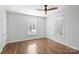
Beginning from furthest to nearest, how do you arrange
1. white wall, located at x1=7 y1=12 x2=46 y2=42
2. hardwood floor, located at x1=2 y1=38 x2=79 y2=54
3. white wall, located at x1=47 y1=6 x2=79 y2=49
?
white wall, located at x1=7 y1=12 x2=46 y2=42, white wall, located at x1=47 y1=6 x2=79 y2=49, hardwood floor, located at x1=2 y1=38 x2=79 y2=54

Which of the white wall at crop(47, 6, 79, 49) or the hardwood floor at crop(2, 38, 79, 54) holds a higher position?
the white wall at crop(47, 6, 79, 49)

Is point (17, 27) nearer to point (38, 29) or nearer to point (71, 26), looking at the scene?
point (38, 29)

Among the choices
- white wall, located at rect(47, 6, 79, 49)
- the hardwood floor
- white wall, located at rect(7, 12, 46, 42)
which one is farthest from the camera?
white wall, located at rect(7, 12, 46, 42)

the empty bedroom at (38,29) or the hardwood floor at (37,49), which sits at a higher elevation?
the empty bedroom at (38,29)

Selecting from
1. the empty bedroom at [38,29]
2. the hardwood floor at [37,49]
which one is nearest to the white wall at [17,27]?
the empty bedroom at [38,29]

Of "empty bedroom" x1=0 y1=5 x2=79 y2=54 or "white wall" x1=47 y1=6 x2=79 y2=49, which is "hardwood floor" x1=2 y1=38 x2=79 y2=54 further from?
"white wall" x1=47 y1=6 x2=79 y2=49

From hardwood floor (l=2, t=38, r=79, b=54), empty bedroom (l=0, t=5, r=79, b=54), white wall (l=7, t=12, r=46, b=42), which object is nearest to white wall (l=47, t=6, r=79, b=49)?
empty bedroom (l=0, t=5, r=79, b=54)

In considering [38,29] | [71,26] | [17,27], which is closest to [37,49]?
[71,26]

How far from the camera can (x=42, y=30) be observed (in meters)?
7.05

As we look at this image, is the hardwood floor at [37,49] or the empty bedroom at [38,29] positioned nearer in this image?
the hardwood floor at [37,49]

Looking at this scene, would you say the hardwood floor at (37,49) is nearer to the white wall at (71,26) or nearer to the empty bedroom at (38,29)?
the empty bedroom at (38,29)

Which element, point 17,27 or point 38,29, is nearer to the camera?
point 17,27
